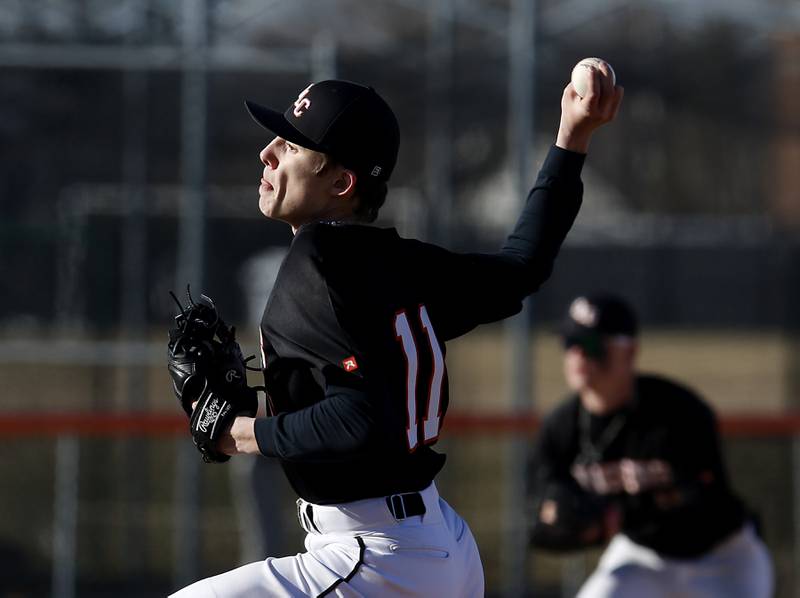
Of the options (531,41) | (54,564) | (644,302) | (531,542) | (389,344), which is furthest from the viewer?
(644,302)

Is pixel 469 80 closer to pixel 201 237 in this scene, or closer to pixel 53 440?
pixel 201 237

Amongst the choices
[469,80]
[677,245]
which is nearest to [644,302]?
[677,245]

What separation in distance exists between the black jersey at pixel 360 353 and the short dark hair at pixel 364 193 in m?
0.15

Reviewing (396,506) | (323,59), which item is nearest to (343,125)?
(396,506)

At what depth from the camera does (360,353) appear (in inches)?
124

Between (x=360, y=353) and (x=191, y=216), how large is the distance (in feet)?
16.6

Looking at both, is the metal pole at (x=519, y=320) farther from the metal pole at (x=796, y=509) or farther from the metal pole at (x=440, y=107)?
the metal pole at (x=796, y=509)

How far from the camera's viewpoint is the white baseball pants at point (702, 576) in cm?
596

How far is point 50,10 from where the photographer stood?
820 cm

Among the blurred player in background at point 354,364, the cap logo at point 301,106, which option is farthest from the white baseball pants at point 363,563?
the cap logo at point 301,106

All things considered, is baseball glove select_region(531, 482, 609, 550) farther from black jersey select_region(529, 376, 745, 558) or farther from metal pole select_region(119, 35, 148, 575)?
metal pole select_region(119, 35, 148, 575)

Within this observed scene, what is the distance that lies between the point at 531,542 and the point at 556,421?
58 centimetres

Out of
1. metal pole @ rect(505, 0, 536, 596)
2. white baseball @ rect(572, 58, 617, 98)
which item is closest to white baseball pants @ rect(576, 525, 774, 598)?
metal pole @ rect(505, 0, 536, 596)

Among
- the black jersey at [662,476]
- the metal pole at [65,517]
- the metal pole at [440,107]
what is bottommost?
the metal pole at [65,517]
